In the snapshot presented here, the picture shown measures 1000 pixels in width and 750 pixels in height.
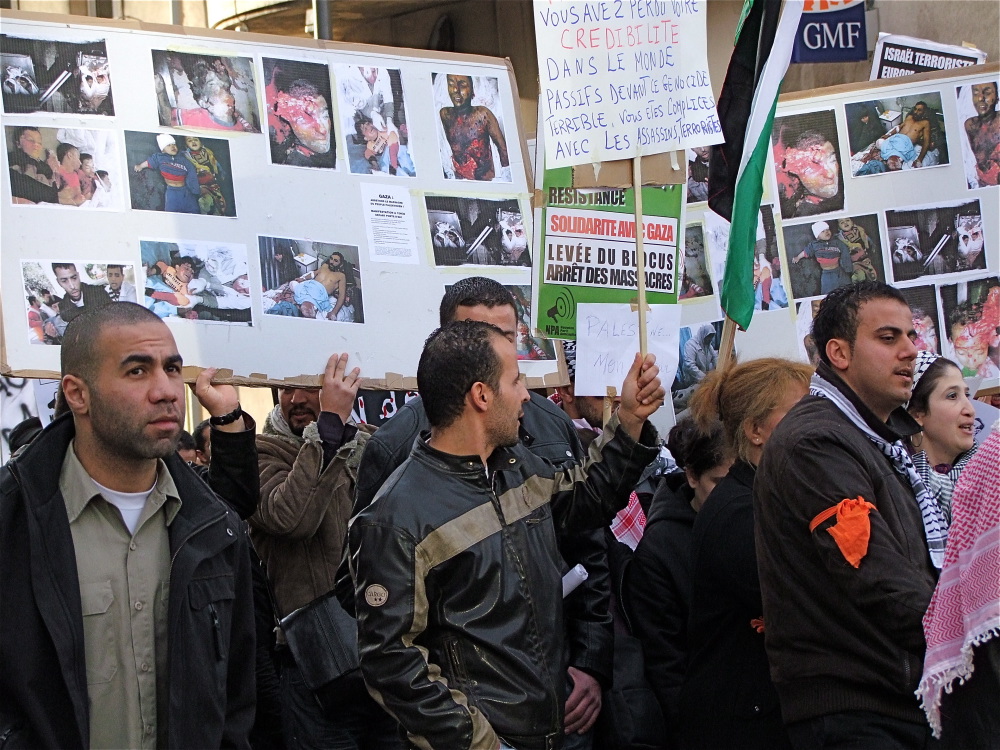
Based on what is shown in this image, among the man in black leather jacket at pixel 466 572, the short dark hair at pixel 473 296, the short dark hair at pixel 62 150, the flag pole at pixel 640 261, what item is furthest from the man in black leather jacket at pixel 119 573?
the flag pole at pixel 640 261

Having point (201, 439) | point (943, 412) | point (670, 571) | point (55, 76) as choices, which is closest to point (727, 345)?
point (670, 571)

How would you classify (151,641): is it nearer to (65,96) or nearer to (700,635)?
(700,635)

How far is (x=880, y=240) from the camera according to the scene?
19.2 ft

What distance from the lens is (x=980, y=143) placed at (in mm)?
5922

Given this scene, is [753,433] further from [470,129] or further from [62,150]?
[62,150]

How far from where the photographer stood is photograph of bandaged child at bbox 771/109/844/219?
19.4ft

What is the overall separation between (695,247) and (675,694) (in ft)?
7.14

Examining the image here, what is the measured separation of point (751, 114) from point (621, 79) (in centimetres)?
67

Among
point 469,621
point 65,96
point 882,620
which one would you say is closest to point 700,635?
point 882,620

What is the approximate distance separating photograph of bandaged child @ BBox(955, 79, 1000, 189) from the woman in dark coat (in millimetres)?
2098

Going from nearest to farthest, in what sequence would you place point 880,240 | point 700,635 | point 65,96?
point 700,635 < point 65,96 < point 880,240

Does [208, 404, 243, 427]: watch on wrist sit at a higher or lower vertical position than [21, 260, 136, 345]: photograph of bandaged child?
lower

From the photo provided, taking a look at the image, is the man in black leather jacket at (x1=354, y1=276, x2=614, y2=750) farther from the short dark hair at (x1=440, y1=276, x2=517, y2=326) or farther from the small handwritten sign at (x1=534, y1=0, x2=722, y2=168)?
the small handwritten sign at (x1=534, y1=0, x2=722, y2=168)

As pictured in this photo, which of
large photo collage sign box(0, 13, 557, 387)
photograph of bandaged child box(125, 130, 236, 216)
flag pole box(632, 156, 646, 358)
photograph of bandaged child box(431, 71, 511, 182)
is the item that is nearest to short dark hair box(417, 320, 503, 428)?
flag pole box(632, 156, 646, 358)
